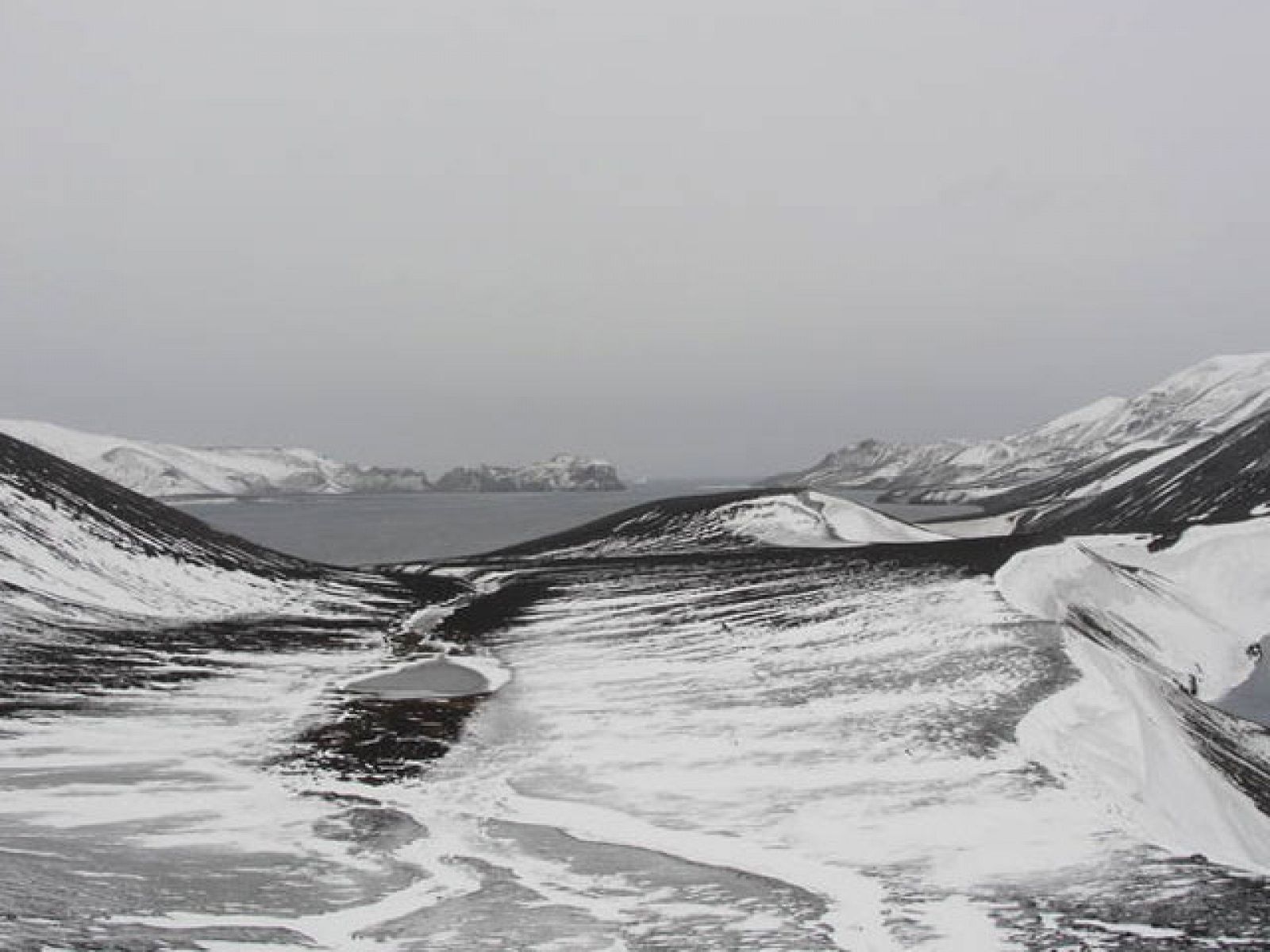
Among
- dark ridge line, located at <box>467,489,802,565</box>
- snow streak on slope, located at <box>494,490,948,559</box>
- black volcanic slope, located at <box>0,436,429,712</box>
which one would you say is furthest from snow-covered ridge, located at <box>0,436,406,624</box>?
dark ridge line, located at <box>467,489,802,565</box>

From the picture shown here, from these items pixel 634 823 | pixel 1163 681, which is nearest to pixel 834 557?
pixel 1163 681

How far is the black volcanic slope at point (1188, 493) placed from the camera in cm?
10350

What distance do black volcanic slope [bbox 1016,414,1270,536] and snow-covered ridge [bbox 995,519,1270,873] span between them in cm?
2818

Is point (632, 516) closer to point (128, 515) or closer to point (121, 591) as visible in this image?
point (128, 515)

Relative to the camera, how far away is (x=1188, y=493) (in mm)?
117812

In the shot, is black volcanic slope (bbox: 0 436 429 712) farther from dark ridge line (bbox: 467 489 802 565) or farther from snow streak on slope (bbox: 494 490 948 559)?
dark ridge line (bbox: 467 489 802 565)

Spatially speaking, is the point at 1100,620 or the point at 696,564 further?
the point at 696,564

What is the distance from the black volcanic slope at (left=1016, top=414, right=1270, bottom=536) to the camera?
104 m

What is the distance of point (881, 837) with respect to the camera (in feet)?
55.4

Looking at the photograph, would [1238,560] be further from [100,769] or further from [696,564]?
[100,769]

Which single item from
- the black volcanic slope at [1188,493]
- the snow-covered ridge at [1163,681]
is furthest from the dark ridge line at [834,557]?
the black volcanic slope at [1188,493]

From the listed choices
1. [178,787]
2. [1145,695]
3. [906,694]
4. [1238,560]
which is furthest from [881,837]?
[1238,560]

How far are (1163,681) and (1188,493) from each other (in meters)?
95.1

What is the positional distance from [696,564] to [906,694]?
47.6 metres
